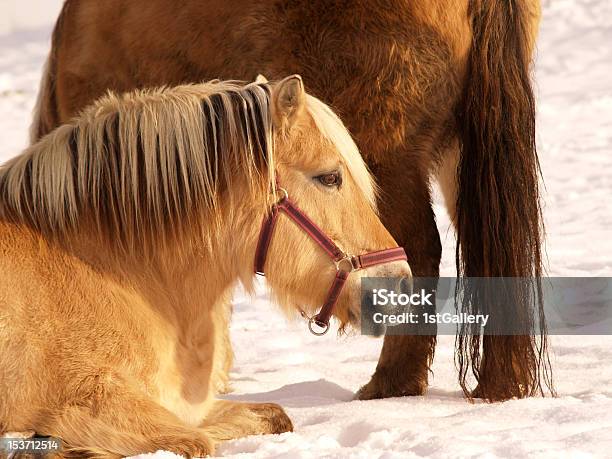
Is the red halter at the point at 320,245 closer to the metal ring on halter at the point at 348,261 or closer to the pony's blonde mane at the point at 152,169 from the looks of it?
the metal ring on halter at the point at 348,261

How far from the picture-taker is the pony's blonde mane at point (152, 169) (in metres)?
3.37

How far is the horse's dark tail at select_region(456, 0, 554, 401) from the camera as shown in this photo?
4.05m

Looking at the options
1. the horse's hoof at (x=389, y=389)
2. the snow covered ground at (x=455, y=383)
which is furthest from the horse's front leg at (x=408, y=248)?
the snow covered ground at (x=455, y=383)

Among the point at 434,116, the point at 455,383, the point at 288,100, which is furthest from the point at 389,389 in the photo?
the point at 288,100

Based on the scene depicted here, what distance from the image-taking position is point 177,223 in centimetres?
344

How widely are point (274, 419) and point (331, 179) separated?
0.88 metres

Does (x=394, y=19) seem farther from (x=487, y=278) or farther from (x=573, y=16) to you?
(x=573, y=16)

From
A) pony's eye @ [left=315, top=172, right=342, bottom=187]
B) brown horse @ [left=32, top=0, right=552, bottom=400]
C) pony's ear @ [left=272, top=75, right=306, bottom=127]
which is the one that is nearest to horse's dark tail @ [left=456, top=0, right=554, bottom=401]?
brown horse @ [left=32, top=0, right=552, bottom=400]

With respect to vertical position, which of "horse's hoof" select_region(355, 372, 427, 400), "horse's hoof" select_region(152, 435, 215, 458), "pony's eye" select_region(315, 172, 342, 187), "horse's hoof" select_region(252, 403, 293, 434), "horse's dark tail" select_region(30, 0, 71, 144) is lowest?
"horse's hoof" select_region(152, 435, 215, 458)

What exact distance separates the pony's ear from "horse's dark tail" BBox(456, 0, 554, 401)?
1052mm

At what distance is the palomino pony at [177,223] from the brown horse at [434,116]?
2.17 feet

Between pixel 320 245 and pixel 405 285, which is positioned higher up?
pixel 320 245

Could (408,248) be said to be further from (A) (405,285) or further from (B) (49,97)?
(B) (49,97)

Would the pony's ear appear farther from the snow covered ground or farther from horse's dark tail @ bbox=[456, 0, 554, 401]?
horse's dark tail @ bbox=[456, 0, 554, 401]
